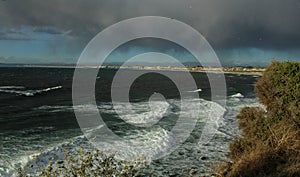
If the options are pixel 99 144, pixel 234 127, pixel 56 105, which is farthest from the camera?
pixel 56 105

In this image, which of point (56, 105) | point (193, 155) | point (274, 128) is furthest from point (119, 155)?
point (56, 105)

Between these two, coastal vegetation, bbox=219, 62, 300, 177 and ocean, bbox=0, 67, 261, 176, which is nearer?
coastal vegetation, bbox=219, 62, 300, 177

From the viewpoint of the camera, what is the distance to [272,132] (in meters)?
15.4

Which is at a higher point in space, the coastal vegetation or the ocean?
the coastal vegetation

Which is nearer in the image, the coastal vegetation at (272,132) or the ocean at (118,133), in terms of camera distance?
the coastal vegetation at (272,132)

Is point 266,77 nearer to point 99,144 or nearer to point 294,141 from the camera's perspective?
point 294,141

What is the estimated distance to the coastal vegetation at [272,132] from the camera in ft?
44.4

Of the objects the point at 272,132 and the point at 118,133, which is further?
the point at 118,133

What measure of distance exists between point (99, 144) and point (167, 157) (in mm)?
5718

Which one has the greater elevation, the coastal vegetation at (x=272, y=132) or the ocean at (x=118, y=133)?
the coastal vegetation at (x=272, y=132)

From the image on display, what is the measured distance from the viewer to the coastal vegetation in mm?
13526

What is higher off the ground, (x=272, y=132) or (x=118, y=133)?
(x=272, y=132)

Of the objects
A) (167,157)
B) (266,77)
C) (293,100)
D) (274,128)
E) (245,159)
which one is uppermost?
(266,77)

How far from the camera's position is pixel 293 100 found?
1716 centimetres
